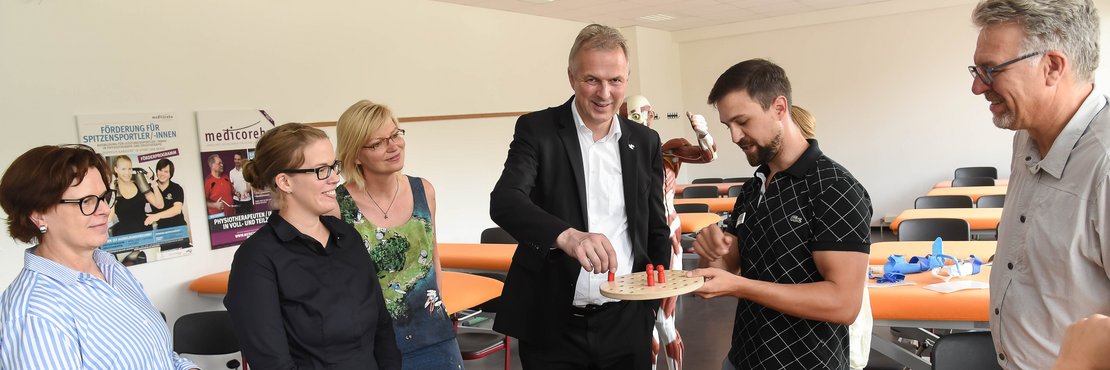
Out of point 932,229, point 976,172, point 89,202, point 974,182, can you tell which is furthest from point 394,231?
point 976,172

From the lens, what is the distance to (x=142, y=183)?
17.1 ft

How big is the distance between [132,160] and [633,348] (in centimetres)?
428

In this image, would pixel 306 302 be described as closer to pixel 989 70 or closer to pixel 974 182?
pixel 989 70

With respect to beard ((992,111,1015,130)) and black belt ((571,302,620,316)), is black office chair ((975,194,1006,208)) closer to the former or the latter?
black belt ((571,302,620,316))

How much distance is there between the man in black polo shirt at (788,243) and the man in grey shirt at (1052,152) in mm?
367

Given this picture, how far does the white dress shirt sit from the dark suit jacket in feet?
0.07

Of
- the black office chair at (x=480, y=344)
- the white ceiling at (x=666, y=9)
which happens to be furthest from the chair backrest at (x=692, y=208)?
the black office chair at (x=480, y=344)

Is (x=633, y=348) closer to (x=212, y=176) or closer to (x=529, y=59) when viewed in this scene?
(x=212, y=176)

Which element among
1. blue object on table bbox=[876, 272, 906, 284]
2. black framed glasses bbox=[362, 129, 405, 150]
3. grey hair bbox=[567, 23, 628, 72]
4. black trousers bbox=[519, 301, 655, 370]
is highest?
grey hair bbox=[567, 23, 628, 72]

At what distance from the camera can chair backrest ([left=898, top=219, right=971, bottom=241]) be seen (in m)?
5.30

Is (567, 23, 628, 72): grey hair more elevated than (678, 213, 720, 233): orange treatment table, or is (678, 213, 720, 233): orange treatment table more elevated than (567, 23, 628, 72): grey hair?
(567, 23, 628, 72): grey hair

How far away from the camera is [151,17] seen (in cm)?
533

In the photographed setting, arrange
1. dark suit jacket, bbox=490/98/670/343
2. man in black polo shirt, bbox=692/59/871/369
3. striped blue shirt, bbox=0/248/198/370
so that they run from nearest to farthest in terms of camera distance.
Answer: striped blue shirt, bbox=0/248/198/370
man in black polo shirt, bbox=692/59/871/369
dark suit jacket, bbox=490/98/670/343

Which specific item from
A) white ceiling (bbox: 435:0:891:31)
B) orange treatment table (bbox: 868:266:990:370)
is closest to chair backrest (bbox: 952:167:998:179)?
white ceiling (bbox: 435:0:891:31)
